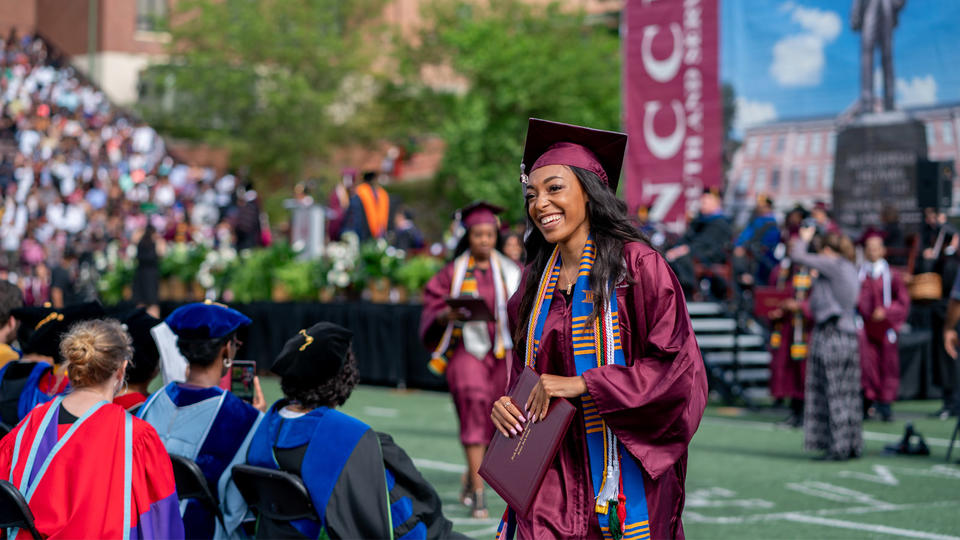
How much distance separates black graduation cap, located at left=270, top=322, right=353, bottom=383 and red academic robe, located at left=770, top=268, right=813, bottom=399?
8.95 metres

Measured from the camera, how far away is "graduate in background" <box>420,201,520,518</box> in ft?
27.5

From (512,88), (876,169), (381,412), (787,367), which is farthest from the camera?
(512,88)

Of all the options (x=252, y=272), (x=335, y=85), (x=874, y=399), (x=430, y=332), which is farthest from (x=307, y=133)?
(x=430, y=332)

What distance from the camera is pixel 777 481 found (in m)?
9.52

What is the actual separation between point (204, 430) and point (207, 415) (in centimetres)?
6

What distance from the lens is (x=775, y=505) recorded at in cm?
847

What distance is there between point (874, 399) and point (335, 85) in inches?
1340

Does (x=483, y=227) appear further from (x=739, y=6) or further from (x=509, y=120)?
(x=509, y=120)

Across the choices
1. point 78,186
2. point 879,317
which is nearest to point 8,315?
point 879,317

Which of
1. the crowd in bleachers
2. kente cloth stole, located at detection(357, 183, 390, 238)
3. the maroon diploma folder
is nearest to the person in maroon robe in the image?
kente cloth stole, located at detection(357, 183, 390, 238)

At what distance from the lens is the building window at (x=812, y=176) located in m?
18.3

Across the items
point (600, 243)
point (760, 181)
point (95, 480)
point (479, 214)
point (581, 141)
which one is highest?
point (760, 181)

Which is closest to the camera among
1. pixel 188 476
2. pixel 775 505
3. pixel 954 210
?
pixel 188 476

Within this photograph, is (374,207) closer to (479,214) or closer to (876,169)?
(876,169)
